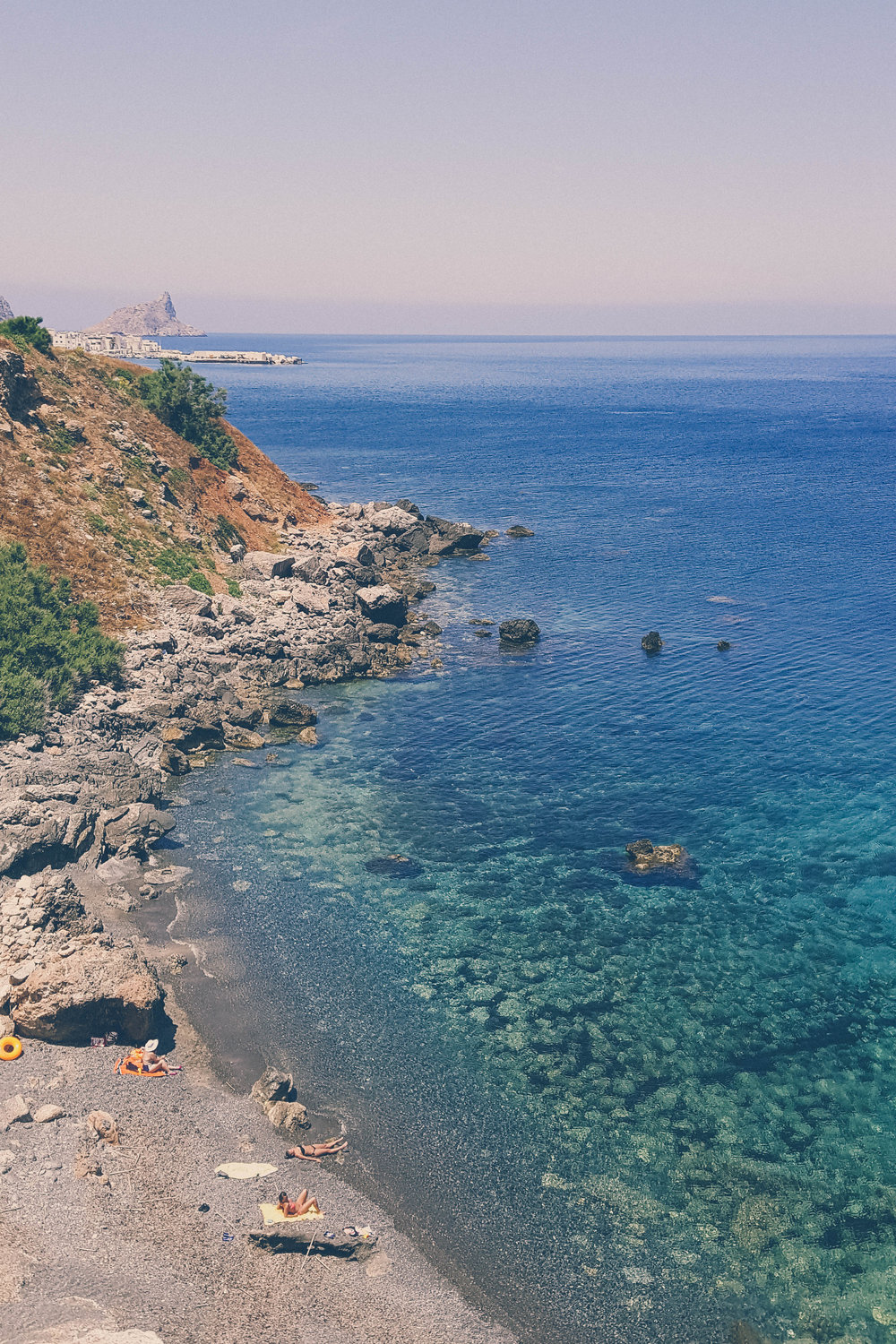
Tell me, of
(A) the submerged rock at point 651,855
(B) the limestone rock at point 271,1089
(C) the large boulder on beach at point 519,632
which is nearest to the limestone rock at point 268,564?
(C) the large boulder on beach at point 519,632

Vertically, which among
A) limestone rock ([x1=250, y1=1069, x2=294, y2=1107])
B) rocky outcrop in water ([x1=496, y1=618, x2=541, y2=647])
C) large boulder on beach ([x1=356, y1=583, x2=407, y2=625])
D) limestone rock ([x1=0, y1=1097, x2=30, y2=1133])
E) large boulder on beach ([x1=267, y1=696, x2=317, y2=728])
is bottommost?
limestone rock ([x1=250, y1=1069, x2=294, y2=1107])

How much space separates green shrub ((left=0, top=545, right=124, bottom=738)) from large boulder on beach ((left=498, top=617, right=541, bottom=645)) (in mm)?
35737

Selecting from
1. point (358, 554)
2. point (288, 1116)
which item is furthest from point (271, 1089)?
point (358, 554)

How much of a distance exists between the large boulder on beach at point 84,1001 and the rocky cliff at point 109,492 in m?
42.6

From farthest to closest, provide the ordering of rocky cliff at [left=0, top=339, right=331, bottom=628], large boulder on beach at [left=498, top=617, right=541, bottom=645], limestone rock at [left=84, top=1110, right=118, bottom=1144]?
1. large boulder on beach at [left=498, top=617, right=541, bottom=645]
2. rocky cliff at [left=0, top=339, right=331, bottom=628]
3. limestone rock at [left=84, top=1110, right=118, bottom=1144]

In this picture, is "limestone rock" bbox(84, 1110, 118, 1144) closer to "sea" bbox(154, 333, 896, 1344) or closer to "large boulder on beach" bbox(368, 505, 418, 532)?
"sea" bbox(154, 333, 896, 1344)

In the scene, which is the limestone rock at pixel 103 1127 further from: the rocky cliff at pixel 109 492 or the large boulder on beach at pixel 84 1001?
the rocky cliff at pixel 109 492

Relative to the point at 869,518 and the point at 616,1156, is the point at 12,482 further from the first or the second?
the point at 869,518

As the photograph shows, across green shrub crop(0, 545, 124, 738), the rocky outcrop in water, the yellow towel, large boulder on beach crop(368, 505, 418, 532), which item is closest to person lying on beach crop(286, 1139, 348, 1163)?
the yellow towel

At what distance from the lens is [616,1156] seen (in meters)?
32.8

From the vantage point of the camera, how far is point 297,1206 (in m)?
30.0

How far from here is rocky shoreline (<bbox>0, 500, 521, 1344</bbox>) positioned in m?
33.9

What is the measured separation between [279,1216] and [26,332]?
9033 centimetres

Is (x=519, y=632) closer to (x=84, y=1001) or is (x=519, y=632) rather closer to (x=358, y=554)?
(x=358, y=554)
